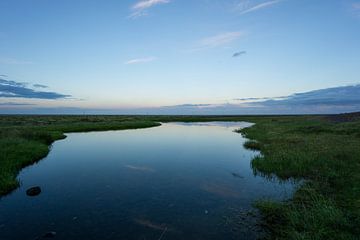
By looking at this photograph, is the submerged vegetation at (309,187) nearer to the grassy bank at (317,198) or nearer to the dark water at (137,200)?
the grassy bank at (317,198)

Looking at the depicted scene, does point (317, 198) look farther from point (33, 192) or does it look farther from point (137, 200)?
point (33, 192)

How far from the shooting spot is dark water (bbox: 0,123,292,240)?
388 inches

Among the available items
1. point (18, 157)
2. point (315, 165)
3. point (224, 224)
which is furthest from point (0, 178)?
point (315, 165)

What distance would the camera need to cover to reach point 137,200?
43.3 ft

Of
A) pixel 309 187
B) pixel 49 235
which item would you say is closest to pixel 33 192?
pixel 49 235

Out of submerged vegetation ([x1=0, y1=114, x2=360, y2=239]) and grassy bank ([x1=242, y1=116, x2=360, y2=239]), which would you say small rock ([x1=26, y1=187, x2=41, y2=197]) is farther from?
grassy bank ([x1=242, y1=116, x2=360, y2=239])

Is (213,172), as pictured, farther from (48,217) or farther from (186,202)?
(48,217)

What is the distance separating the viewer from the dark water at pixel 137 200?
32.3ft

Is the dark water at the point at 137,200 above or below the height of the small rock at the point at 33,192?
below

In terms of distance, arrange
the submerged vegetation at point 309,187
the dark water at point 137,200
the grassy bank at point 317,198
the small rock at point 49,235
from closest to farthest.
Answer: the grassy bank at point 317,198 < the submerged vegetation at point 309,187 < the small rock at point 49,235 < the dark water at point 137,200

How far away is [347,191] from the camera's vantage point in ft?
39.0

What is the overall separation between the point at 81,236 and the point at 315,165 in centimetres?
1563

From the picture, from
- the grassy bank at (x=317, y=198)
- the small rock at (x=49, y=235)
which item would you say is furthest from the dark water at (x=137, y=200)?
the grassy bank at (x=317, y=198)

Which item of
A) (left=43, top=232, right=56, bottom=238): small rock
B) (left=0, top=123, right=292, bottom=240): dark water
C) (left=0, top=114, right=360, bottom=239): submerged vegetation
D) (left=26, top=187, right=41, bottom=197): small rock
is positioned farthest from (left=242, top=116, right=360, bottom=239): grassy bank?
(left=26, top=187, right=41, bottom=197): small rock
